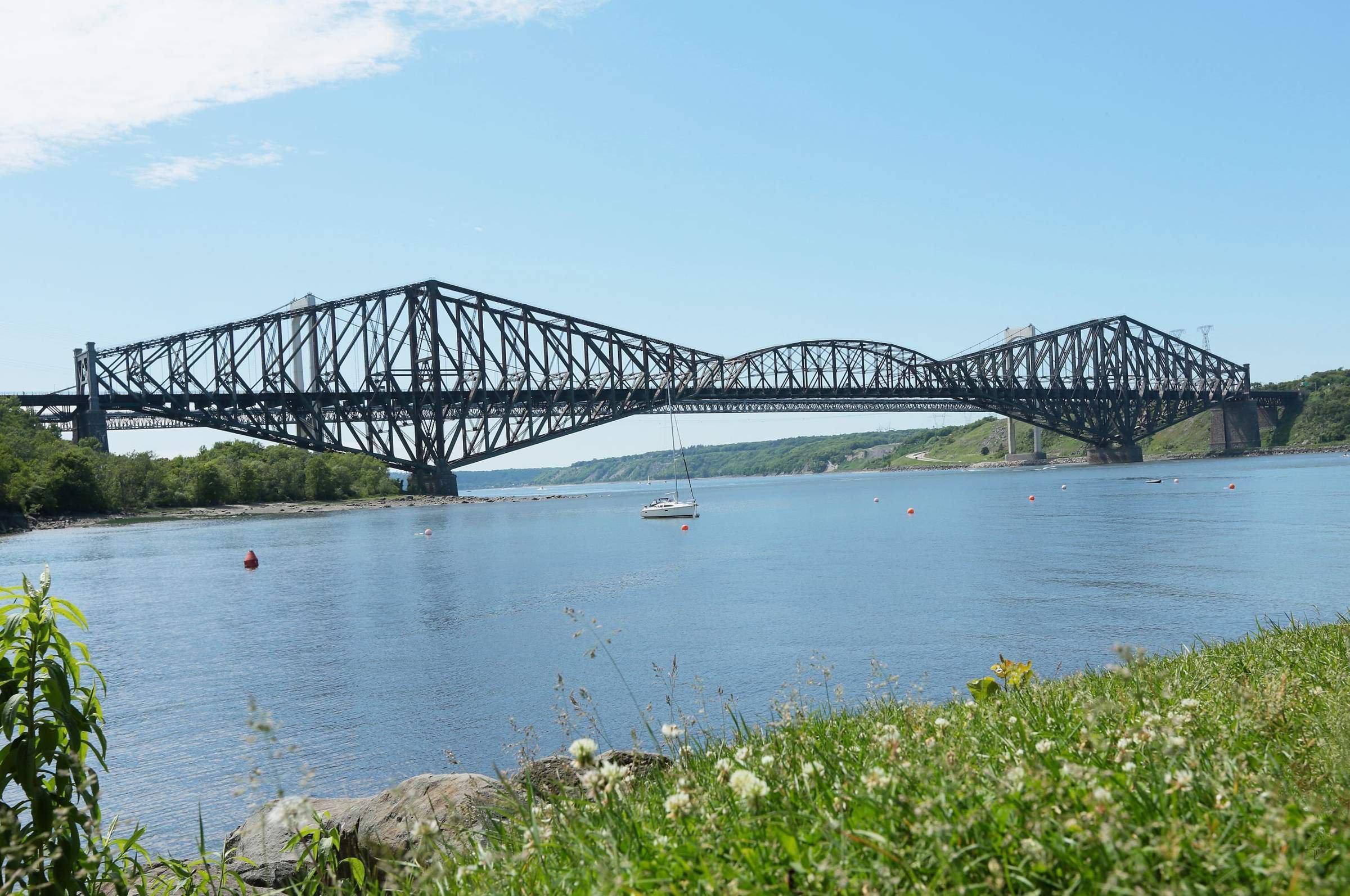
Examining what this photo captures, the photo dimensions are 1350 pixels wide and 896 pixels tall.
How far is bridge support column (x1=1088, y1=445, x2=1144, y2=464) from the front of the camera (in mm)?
161000

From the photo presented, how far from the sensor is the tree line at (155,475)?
272 feet

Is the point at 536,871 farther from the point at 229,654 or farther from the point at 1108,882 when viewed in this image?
the point at 229,654

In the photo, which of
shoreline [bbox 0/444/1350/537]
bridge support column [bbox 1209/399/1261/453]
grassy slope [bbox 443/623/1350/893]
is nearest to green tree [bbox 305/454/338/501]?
shoreline [bbox 0/444/1350/537]

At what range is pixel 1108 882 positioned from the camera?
238cm

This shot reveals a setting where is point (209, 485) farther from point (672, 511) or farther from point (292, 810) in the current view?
point (292, 810)

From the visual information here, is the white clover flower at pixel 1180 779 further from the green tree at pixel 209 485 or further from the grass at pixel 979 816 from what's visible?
the green tree at pixel 209 485

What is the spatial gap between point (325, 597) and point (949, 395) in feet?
414

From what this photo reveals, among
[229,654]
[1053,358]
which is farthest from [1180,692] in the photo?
[1053,358]

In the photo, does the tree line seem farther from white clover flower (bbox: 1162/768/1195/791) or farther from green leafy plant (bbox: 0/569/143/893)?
white clover flower (bbox: 1162/768/1195/791)

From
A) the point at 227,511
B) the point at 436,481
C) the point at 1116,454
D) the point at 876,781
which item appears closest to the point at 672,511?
the point at 227,511

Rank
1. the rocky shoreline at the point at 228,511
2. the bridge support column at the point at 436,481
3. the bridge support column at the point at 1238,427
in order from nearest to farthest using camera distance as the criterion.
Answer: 1. the rocky shoreline at the point at 228,511
2. the bridge support column at the point at 436,481
3. the bridge support column at the point at 1238,427

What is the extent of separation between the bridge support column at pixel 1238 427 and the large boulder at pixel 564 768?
18724cm

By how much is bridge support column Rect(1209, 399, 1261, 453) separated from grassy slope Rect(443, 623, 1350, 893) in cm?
18850

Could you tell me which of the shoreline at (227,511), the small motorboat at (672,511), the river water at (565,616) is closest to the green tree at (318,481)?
the shoreline at (227,511)
